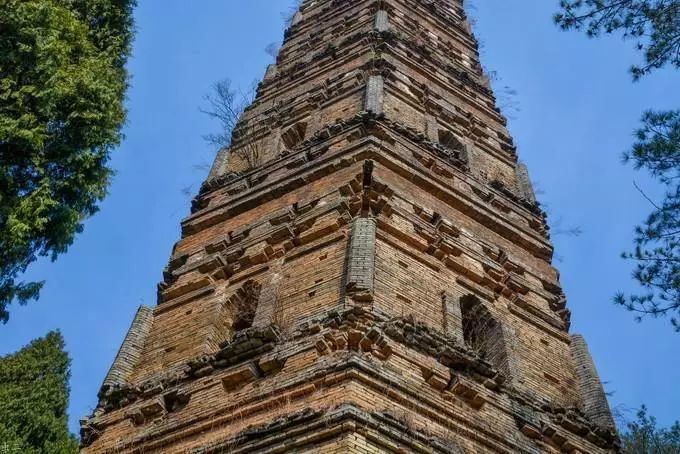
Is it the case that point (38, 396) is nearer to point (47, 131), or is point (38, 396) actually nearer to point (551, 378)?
point (47, 131)

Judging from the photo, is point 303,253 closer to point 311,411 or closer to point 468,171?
point 311,411

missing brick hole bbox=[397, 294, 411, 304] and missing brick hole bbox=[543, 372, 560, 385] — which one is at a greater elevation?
missing brick hole bbox=[397, 294, 411, 304]

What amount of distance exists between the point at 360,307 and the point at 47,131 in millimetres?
3849

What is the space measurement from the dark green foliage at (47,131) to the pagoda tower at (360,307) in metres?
2.37

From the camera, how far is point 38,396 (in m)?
12.8

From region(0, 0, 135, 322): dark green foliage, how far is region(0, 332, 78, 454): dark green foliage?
10.4 feet

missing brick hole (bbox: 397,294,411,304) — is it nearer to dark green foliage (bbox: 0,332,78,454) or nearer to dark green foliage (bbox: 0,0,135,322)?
dark green foliage (bbox: 0,0,135,322)

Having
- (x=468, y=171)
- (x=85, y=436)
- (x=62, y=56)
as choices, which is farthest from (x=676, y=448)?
(x=62, y=56)

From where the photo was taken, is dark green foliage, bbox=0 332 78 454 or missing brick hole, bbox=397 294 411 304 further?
dark green foliage, bbox=0 332 78 454

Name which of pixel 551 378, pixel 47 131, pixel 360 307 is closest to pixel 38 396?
pixel 47 131

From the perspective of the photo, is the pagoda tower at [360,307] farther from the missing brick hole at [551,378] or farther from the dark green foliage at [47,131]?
the dark green foliage at [47,131]

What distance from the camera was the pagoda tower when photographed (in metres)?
9.38

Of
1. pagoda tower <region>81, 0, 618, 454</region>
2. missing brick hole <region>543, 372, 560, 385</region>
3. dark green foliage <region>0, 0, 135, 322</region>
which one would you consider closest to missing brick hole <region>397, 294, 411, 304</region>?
pagoda tower <region>81, 0, 618, 454</region>

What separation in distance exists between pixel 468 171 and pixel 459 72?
6539 mm
